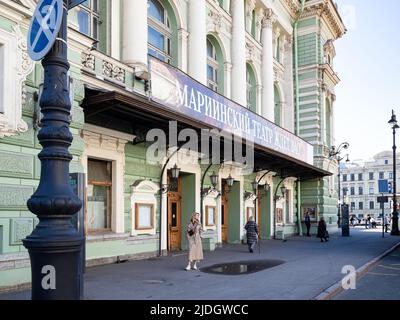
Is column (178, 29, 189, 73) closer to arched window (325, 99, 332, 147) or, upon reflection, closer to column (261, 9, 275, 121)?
column (261, 9, 275, 121)

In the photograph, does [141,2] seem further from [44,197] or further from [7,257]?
[44,197]

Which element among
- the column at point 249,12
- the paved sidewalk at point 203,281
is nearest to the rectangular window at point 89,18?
the paved sidewalk at point 203,281

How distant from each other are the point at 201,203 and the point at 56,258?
15.6m

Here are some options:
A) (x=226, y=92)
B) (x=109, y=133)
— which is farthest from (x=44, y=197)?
(x=226, y=92)

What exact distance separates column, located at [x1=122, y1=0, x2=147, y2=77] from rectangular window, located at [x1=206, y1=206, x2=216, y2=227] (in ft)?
23.9

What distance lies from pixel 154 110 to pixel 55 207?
888 centimetres

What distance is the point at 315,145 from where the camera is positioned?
3303 cm

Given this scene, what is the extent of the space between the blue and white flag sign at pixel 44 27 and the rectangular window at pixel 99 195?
9.75 metres

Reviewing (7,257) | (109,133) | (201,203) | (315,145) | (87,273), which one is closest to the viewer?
(7,257)

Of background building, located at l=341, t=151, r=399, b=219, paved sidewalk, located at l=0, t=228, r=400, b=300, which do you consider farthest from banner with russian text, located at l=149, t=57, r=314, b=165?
background building, located at l=341, t=151, r=399, b=219

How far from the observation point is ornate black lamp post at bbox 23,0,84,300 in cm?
403

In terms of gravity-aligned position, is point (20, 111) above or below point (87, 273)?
above

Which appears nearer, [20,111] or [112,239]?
[20,111]

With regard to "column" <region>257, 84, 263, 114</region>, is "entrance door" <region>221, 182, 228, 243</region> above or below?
below
